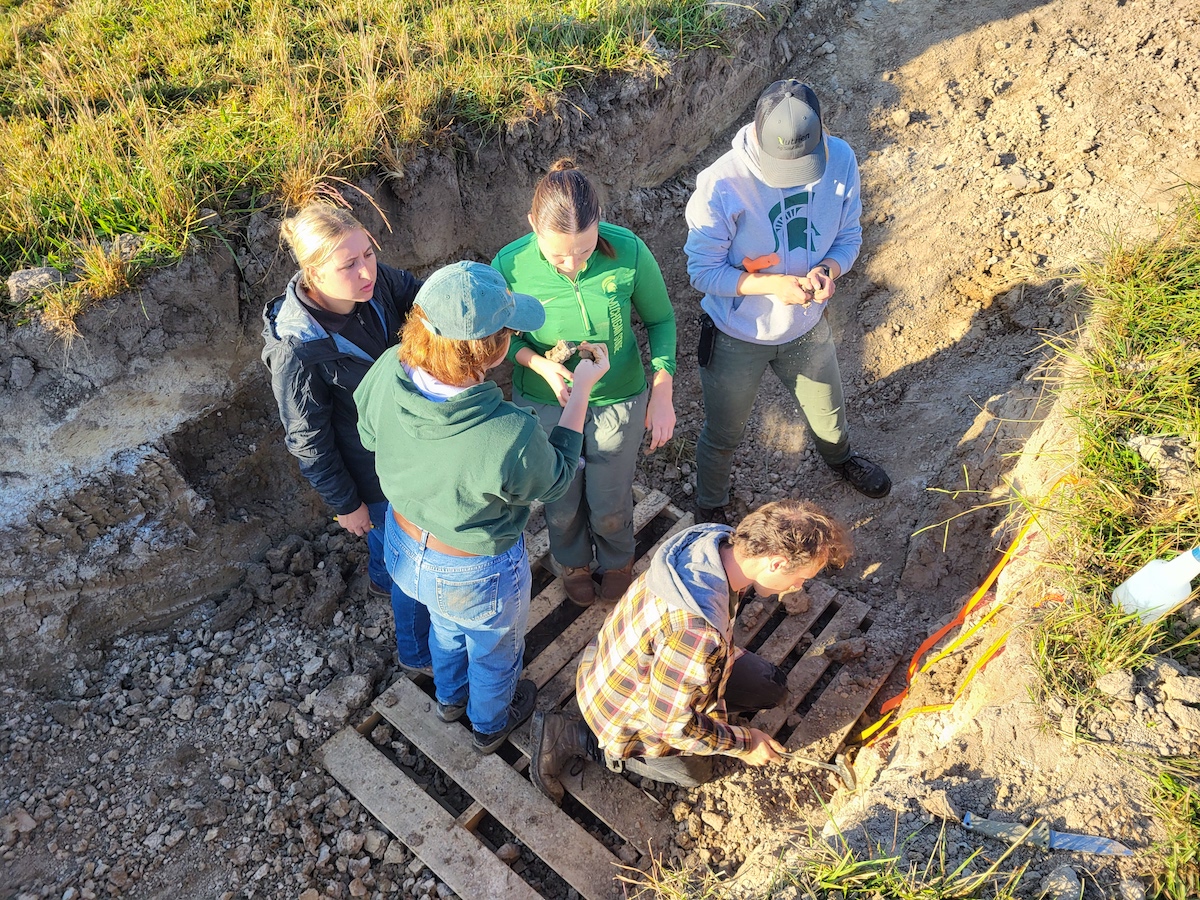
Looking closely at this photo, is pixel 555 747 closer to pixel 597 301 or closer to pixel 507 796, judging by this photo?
pixel 507 796

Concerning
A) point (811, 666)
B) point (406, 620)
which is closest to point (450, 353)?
point (406, 620)

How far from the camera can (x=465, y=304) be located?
7.16 feet

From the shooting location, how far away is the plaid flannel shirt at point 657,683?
8.00ft

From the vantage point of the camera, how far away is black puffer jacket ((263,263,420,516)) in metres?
2.72

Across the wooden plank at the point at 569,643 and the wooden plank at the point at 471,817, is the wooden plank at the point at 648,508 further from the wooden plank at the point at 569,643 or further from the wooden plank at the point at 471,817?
the wooden plank at the point at 471,817

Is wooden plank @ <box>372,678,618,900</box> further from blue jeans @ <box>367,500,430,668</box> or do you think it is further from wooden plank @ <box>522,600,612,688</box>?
wooden plank @ <box>522,600,612,688</box>

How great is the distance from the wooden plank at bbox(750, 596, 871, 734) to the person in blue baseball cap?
1.14 m

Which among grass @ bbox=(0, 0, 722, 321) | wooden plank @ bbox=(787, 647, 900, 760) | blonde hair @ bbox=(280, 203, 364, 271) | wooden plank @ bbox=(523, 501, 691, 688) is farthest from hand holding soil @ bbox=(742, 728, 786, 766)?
grass @ bbox=(0, 0, 722, 321)

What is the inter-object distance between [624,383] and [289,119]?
2.47 m

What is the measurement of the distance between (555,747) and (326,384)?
5.37ft

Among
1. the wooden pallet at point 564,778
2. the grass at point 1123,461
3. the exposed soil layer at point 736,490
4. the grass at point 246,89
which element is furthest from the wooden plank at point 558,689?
the grass at point 246,89

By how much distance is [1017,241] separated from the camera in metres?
4.82

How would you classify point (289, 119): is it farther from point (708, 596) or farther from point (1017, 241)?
point (1017, 241)

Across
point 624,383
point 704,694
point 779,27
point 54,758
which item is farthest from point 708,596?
point 779,27
